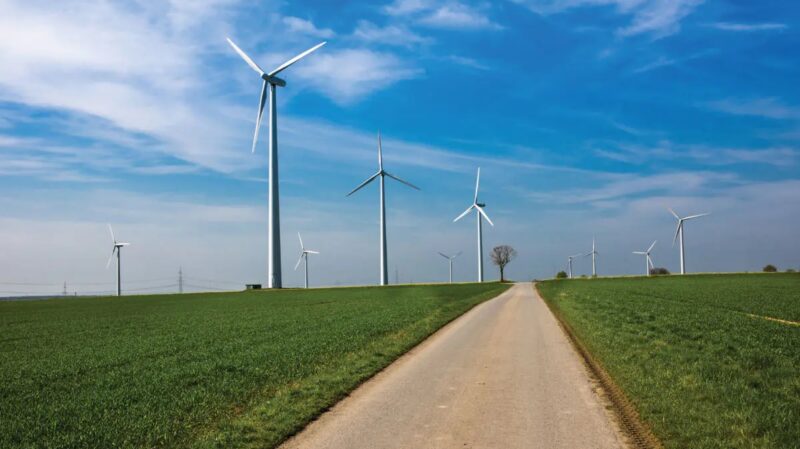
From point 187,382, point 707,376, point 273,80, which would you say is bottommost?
point 187,382

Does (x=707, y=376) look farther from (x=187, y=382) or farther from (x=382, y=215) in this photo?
(x=382, y=215)

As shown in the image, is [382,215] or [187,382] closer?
[187,382]

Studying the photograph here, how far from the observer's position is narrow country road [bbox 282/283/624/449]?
32.1 ft

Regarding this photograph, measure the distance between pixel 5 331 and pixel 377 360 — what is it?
117ft

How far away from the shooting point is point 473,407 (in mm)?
11969

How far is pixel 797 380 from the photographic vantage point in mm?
13352

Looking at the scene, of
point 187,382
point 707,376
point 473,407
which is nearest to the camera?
point 473,407

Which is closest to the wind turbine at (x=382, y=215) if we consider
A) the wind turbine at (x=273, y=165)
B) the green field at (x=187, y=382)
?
the wind turbine at (x=273, y=165)

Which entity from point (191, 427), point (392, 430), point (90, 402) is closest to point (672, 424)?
point (392, 430)

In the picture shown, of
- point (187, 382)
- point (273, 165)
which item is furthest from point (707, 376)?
point (273, 165)

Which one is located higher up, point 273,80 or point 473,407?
point 273,80

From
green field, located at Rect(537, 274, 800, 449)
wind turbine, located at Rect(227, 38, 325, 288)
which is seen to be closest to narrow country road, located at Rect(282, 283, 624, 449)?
green field, located at Rect(537, 274, 800, 449)

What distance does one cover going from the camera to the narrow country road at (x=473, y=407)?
9.80m

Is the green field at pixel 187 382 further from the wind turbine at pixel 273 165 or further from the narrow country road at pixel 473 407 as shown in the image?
the wind turbine at pixel 273 165
